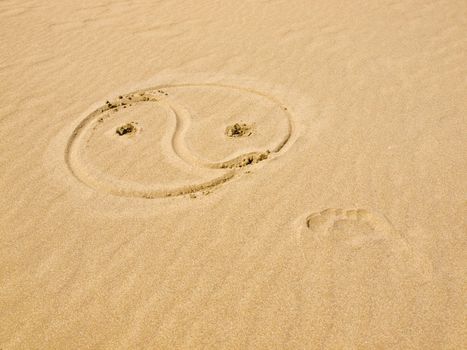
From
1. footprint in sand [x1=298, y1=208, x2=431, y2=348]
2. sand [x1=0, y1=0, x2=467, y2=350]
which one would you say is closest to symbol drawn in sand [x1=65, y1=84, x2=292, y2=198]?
sand [x1=0, y1=0, x2=467, y2=350]

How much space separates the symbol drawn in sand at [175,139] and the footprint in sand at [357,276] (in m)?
0.81

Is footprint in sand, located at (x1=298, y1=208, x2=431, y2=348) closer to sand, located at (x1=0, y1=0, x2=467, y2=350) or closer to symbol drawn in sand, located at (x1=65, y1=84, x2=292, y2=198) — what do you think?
sand, located at (x1=0, y1=0, x2=467, y2=350)

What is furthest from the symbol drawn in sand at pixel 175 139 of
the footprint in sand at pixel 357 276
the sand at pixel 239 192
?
the footprint in sand at pixel 357 276

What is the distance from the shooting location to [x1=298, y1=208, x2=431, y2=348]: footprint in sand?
1718 mm

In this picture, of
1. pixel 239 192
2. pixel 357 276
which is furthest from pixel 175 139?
pixel 357 276

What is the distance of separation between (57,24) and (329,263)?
16.9 feet

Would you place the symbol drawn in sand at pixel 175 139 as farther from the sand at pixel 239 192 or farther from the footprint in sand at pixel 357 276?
the footprint in sand at pixel 357 276

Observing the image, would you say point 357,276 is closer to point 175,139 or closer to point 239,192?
point 239,192

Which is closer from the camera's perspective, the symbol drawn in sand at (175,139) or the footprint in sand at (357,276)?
the footprint in sand at (357,276)

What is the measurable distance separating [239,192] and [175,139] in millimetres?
861

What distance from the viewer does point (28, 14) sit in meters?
5.65

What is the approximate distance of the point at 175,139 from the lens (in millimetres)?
3018

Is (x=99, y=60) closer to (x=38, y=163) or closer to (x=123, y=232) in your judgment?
(x=38, y=163)

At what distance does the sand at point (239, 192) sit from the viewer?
1788 millimetres
